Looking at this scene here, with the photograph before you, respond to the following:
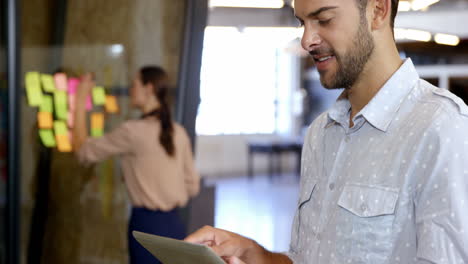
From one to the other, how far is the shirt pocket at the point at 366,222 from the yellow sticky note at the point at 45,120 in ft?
10.5

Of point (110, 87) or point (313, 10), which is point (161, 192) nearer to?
point (110, 87)

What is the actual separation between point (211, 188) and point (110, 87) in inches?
46.4

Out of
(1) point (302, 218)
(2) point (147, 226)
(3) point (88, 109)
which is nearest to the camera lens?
(1) point (302, 218)

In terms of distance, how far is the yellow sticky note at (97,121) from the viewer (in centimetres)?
449

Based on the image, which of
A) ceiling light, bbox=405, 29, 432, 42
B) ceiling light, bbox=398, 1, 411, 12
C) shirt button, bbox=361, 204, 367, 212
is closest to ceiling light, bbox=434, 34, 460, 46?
ceiling light, bbox=405, 29, 432, 42

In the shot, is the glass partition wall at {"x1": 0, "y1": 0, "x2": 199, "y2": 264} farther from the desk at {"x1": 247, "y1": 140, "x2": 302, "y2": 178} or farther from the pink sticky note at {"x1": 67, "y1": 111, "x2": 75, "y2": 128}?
the desk at {"x1": 247, "y1": 140, "x2": 302, "y2": 178}

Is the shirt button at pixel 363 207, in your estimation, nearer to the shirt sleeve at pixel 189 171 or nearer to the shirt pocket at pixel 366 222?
the shirt pocket at pixel 366 222

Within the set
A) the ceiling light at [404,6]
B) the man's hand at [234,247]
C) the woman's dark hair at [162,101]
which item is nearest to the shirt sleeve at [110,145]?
the woman's dark hair at [162,101]

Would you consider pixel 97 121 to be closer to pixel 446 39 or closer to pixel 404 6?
pixel 446 39

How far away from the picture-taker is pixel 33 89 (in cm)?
406

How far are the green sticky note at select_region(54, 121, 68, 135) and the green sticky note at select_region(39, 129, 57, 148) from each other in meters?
0.05

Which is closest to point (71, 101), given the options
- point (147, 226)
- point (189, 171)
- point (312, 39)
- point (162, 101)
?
point (162, 101)

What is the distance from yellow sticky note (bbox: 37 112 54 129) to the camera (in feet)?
13.7

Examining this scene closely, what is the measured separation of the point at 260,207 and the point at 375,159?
27.9 ft
